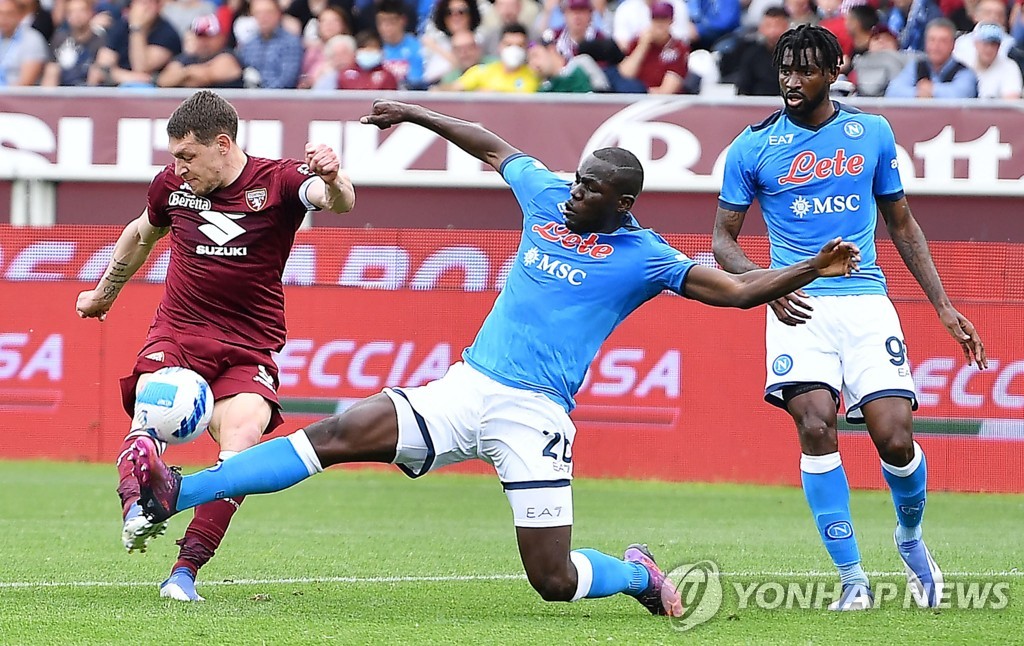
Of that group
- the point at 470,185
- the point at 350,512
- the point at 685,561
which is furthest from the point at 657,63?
the point at 685,561

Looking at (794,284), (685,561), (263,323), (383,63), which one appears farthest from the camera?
(383,63)

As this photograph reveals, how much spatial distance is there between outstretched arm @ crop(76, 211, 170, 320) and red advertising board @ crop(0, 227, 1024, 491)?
5246mm

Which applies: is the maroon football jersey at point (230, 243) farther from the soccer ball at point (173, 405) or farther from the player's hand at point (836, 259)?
the player's hand at point (836, 259)

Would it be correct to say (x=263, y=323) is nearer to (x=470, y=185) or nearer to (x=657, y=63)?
(x=470, y=185)

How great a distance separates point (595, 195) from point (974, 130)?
7.65 m

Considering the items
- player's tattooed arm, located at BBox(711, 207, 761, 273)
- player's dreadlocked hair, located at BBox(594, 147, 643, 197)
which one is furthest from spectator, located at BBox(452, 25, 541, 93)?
player's dreadlocked hair, located at BBox(594, 147, 643, 197)

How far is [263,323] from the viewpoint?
6.76 m

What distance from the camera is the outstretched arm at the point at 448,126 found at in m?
6.38

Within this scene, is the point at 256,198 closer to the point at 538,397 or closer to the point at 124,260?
the point at 124,260

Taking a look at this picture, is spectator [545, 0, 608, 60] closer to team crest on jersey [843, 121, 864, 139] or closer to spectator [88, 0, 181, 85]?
spectator [88, 0, 181, 85]

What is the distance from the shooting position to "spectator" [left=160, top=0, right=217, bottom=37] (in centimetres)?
1677

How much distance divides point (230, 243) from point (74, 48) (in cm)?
1078

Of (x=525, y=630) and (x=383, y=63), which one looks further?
(x=383, y=63)

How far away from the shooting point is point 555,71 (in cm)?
1443
